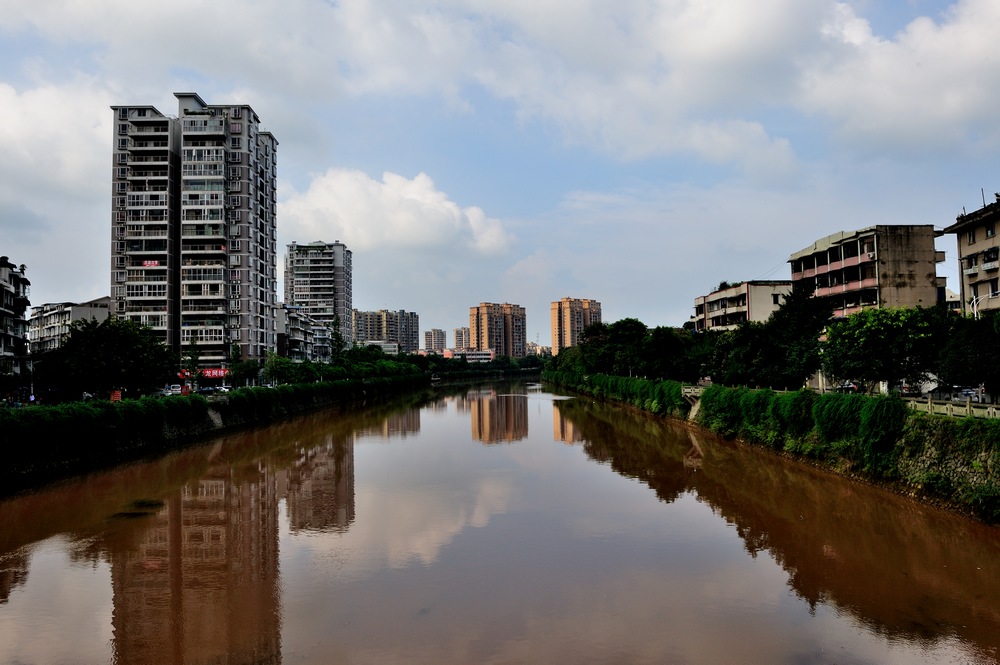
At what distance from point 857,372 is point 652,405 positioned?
924 inches

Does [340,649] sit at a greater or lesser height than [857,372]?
lesser

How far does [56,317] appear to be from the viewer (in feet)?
295

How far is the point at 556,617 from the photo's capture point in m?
11.7

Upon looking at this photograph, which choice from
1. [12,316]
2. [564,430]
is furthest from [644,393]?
[12,316]

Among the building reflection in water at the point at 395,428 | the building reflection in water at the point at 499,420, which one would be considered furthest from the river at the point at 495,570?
the building reflection in water at the point at 395,428

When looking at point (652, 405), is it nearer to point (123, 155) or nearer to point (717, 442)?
point (717, 442)

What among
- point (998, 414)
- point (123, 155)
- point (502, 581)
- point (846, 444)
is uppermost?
point (123, 155)

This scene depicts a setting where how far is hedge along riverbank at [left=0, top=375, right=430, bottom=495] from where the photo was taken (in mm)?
23625

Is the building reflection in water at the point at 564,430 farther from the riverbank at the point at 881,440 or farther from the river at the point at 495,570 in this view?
the river at the point at 495,570

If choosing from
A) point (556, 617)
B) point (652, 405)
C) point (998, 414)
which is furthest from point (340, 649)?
Result: point (652, 405)

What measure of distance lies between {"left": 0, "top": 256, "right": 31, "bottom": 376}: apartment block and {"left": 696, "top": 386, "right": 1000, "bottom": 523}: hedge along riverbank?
5437 cm

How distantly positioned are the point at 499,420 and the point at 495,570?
134 feet

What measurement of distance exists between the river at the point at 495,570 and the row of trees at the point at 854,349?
5.78 meters

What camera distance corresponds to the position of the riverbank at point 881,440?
1642 cm
